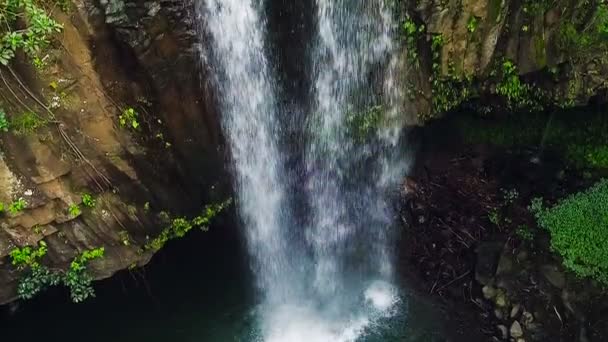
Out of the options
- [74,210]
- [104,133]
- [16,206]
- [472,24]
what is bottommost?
[74,210]

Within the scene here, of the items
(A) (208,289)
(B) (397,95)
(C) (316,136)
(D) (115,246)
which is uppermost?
(B) (397,95)

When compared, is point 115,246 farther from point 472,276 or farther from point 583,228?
point 583,228

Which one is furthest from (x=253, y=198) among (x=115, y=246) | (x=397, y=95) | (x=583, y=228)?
(x=583, y=228)

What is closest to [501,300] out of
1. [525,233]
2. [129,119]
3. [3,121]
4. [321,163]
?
[525,233]

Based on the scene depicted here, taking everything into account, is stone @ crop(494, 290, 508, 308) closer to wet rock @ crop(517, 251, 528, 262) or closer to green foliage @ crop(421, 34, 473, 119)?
wet rock @ crop(517, 251, 528, 262)

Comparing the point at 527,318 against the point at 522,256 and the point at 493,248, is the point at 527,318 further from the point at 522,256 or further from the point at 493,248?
the point at 493,248

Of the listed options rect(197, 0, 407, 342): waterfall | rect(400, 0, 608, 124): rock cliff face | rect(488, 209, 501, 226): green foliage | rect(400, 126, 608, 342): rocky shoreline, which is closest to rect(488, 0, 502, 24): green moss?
rect(400, 0, 608, 124): rock cliff face
